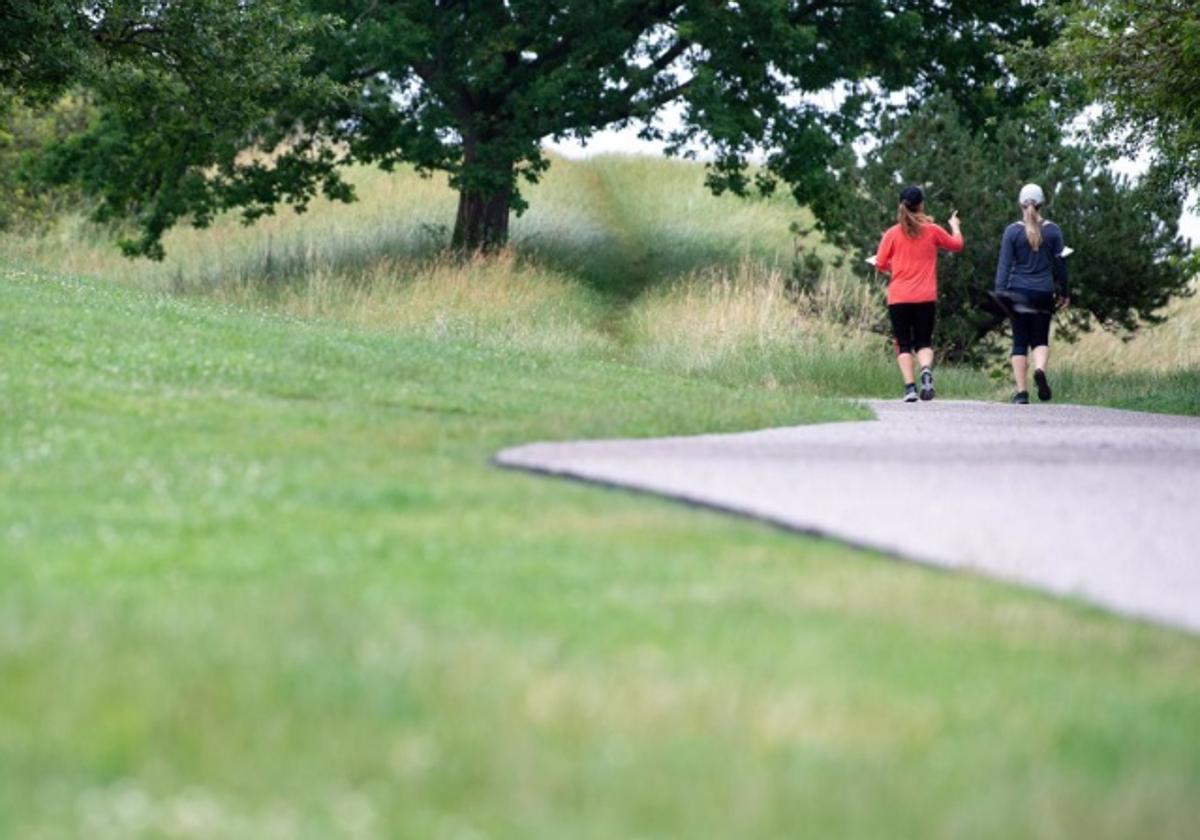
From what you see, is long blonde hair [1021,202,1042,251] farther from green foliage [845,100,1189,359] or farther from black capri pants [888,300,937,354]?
green foliage [845,100,1189,359]

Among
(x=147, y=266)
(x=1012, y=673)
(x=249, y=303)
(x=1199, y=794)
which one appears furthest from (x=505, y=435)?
(x=147, y=266)

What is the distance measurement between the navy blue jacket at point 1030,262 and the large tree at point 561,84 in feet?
43.4

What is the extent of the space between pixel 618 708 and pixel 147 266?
38420 millimetres

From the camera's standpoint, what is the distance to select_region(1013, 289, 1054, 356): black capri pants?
66.8 ft

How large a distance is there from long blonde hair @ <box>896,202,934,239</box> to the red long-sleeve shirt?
0.15 feet

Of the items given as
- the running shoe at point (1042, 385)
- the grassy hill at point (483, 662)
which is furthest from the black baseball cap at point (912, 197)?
the grassy hill at point (483, 662)

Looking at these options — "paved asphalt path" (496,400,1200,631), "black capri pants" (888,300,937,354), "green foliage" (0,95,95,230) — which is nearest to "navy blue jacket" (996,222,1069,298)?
"black capri pants" (888,300,937,354)

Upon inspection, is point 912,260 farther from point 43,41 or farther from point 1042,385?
point 43,41

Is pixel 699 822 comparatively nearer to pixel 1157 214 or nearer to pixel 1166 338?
pixel 1157 214

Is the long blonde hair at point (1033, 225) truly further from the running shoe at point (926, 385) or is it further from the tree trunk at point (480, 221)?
the tree trunk at point (480, 221)

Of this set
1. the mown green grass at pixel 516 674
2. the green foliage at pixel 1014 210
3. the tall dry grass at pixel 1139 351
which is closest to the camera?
the mown green grass at pixel 516 674

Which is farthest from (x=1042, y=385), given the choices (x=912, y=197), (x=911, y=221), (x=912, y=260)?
(x=912, y=197)

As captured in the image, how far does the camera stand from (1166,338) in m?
32.6

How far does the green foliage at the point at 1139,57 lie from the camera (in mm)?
21203
